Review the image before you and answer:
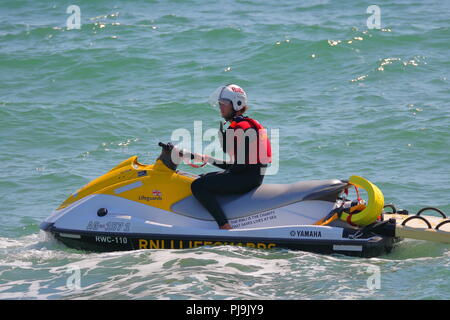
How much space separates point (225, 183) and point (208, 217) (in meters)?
0.46

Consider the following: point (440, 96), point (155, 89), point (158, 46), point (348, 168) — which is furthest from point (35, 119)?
point (440, 96)

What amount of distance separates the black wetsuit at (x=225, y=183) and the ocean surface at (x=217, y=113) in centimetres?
46

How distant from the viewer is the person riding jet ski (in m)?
8.45

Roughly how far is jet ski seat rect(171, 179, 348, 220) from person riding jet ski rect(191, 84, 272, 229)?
0.08 meters

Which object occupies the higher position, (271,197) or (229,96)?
(229,96)

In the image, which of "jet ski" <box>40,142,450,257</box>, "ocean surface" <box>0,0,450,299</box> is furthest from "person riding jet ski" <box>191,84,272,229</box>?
"ocean surface" <box>0,0,450,299</box>

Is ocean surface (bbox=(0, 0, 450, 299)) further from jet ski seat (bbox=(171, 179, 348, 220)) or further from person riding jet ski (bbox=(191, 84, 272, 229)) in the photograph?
person riding jet ski (bbox=(191, 84, 272, 229))

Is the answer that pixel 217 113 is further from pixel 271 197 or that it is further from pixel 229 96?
pixel 271 197

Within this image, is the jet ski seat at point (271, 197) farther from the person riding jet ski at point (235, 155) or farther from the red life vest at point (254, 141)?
the red life vest at point (254, 141)

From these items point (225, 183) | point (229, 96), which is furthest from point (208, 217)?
point (229, 96)

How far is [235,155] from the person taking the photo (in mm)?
8523

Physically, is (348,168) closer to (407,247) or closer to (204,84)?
(407,247)

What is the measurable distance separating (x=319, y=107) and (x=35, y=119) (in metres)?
5.35

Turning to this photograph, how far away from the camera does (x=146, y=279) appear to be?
7.90 m
